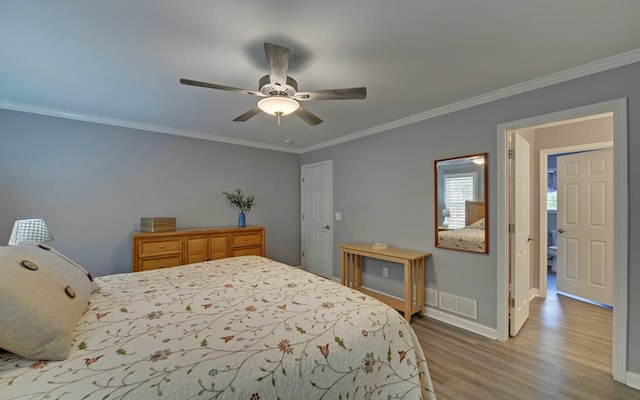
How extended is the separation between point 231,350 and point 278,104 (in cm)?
158

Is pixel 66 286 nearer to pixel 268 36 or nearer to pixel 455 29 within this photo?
pixel 268 36

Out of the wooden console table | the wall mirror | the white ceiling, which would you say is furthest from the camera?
the wooden console table

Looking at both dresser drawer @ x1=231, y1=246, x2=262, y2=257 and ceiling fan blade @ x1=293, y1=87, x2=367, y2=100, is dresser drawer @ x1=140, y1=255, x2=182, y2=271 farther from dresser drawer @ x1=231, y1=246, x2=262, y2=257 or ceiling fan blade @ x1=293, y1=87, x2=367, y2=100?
ceiling fan blade @ x1=293, y1=87, x2=367, y2=100

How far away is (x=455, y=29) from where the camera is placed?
5.44 ft

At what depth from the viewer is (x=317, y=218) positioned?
484cm

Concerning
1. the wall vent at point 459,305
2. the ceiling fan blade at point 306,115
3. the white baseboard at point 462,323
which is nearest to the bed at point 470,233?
the wall vent at point 459,305

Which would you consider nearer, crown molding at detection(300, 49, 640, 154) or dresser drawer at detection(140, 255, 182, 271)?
crown molding at detection(300, 49, 640, 154)

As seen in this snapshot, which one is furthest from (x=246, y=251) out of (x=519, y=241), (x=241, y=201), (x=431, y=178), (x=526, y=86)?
(x=526, y=86)

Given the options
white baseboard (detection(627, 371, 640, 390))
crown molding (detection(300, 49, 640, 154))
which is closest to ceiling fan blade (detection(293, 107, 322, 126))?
crown molding (detection(300, 49, 640, 154))

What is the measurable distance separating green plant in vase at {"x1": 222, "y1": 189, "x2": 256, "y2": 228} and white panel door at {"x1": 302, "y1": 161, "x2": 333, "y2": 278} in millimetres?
1055

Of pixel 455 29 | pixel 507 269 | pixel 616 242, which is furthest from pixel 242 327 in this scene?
pixel 616 242

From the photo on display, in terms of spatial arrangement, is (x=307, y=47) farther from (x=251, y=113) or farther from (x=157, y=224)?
(x=157, y=224)

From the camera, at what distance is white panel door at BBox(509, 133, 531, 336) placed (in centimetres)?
265

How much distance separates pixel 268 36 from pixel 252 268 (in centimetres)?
178
